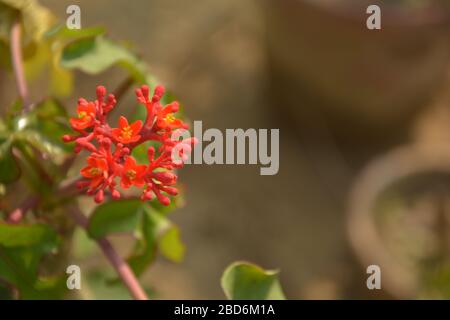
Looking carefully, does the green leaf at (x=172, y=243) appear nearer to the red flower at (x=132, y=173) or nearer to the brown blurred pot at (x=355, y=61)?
the red flower at (x=132, y=173)

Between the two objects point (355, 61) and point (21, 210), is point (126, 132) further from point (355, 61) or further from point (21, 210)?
point (355, 61)

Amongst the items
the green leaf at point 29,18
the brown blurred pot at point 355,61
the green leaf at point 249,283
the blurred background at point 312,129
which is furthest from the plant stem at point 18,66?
the brown blurred pot at point 355,61

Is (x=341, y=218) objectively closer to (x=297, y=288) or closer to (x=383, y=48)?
(x=297, y=288)

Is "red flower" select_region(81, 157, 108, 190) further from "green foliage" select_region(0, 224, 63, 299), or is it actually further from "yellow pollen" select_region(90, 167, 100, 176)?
"green foliage" select_region(0, 224, 63, 299)

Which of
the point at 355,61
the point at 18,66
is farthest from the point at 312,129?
the point at 18,66

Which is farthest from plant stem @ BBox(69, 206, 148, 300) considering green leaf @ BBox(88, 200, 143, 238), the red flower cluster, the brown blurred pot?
Result: the brown blurred pot
